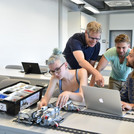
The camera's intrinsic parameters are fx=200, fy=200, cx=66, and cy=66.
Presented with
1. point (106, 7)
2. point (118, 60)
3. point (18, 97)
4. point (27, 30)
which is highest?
point (106, 7)

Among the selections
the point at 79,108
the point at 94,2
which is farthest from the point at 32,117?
the point at 94,2

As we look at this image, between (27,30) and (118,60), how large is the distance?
12.2 feet

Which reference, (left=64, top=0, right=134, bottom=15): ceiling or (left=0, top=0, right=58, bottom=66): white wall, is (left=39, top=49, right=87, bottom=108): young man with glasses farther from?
(left=64, top=0, right=134, bottom=15): ceiling

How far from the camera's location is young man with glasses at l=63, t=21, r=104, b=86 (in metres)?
2.02

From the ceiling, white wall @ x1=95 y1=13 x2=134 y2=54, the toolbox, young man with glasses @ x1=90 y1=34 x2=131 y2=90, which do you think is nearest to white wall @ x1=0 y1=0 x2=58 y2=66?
the ceiling

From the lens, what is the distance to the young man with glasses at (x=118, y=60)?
8.00ft

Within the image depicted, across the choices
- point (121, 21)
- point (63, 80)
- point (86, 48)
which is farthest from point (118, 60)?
point (121, 21)

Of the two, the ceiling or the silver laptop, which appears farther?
the ceiling

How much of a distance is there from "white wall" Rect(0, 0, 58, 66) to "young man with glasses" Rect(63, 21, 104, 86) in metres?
2.95

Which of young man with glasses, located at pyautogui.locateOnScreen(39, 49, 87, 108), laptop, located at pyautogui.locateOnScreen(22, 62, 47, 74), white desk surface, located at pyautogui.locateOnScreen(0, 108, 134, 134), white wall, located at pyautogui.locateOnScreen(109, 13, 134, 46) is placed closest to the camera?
white desk surface, located at pyautogui.locateOnScreen(0, 108, 134, 134)

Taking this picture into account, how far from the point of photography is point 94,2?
8.15 m

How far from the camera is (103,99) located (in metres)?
1.59

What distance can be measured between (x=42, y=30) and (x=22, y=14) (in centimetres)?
115

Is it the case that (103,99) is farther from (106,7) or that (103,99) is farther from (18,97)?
(106,7)
